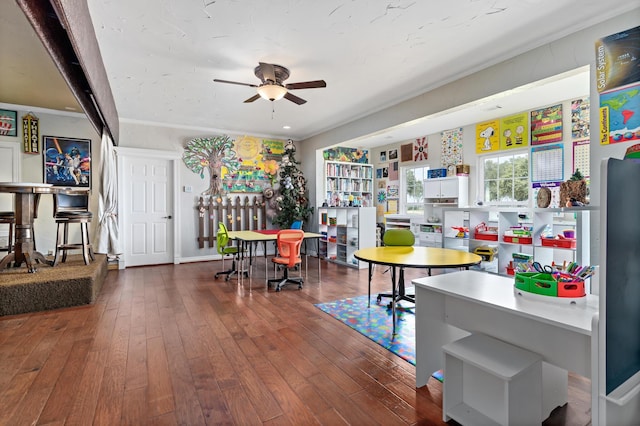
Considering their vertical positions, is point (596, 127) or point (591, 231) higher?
point (596, 127)

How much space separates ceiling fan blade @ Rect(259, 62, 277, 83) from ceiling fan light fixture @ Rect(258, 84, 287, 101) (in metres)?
0.07

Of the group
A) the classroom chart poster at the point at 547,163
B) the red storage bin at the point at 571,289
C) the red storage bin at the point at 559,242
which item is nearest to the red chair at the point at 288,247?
the red storage bin at the point at 559,242

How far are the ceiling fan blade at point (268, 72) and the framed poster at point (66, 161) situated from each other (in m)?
3.77

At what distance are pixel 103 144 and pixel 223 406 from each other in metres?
4.63

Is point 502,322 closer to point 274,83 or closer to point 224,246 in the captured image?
point 274,83

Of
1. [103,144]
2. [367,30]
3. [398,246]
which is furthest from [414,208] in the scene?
[103,144]

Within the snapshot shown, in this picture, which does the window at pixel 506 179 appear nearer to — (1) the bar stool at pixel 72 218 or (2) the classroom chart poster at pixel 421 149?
(2) the classroom chart poster at pixel 421 149

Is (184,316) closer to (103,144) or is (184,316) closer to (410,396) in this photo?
(410,396)

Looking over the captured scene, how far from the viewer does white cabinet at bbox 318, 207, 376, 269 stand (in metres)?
5.57

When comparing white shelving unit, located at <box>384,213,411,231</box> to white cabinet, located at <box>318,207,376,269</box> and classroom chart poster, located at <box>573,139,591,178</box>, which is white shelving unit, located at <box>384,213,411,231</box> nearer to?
white cabinet, located at <box>318,207,376,269</box>

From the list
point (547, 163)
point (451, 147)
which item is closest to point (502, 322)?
point (547, 163)

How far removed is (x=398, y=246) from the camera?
11.8ft

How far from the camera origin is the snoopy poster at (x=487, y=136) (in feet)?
18.4

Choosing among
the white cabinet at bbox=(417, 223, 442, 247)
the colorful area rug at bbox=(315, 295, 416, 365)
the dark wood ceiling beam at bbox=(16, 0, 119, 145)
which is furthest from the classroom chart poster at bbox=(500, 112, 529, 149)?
the dark wood ceiling beam at bbox=(16, 0, 119, 145)
